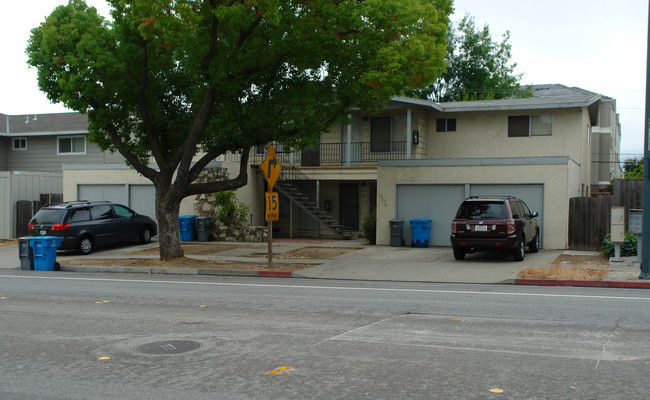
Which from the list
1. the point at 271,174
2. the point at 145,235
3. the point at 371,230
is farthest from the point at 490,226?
the point at 145,235

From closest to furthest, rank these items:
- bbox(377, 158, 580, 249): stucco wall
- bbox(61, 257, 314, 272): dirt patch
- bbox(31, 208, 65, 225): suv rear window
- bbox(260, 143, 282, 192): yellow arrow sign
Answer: bbox(260, 143, 282, 192): yellow arrow sign
bbox(61, 257, 314, 272): dirt patch
bbox(377, 158, 580, 249): stucco wall
bbox(31, 208, 65, 225): suv rear window

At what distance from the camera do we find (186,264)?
17.2m

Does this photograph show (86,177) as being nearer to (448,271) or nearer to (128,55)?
(128,55)

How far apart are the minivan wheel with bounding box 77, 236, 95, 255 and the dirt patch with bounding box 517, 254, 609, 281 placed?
47.2 ft

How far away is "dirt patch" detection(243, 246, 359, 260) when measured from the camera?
19.1 metres

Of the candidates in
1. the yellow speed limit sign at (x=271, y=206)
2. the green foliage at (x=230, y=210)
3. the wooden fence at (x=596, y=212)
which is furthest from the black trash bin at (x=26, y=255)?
the wooden fence at (x=596, y=212)

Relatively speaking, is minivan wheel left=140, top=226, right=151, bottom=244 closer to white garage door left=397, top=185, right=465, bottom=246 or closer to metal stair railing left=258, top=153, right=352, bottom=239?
metal stair railing left=258, top=153, right=352, bottom=239

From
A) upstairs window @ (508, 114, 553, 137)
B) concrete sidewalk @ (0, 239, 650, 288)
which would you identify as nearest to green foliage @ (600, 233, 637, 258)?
concrete sidewalk @ (0, 239, 650, 288)

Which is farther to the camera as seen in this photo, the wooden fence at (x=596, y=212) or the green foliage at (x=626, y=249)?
the wooden fence at (x=596, y=212)

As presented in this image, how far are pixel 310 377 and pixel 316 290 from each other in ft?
21.5

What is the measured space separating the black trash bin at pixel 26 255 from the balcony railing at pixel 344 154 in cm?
1092

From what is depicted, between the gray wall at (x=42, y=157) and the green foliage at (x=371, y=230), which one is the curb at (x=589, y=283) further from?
the gray wall at (x=42, y=157)

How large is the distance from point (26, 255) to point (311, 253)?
8.42 meters

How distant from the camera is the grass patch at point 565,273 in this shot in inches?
525
